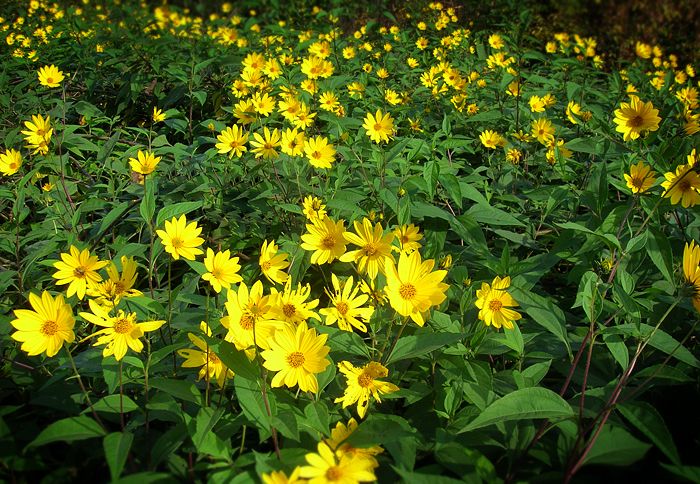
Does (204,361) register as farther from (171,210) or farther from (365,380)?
(171,210)

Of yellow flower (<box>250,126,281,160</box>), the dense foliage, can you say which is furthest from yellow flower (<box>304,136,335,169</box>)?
yellow flower (<box>250,126,281,160</box>)

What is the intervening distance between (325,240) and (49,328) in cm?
73

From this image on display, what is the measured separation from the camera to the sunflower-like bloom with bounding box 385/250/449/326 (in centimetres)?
110

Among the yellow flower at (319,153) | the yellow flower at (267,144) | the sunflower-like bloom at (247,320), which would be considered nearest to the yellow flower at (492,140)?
the yellow flower at (319,153)

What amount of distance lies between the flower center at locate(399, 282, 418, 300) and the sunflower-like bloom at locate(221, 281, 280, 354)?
305 mm

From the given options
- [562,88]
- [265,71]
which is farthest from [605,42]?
[265,71]

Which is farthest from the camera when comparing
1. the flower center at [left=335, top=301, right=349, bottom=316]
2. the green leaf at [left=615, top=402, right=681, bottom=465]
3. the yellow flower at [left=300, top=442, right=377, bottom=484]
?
the flower center at [left=335, top=301, right=349, bottom=316]

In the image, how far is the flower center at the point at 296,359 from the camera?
3.55 feet

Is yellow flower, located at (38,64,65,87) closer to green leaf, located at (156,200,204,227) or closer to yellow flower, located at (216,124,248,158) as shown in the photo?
yellow flower, located at (216,124,248,158)

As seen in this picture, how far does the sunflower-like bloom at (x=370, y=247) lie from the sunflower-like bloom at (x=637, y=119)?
132cm

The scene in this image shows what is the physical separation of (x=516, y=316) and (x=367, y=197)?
3.36 feet

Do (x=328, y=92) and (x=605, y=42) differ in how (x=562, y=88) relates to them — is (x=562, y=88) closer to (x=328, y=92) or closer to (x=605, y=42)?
(x=328, y=92)

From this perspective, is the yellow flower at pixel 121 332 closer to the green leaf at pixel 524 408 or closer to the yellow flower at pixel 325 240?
the yellow flower at pixel 325 240

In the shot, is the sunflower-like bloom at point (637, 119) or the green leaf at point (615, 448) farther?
the sunflower-like bloom at point (637, 119)
